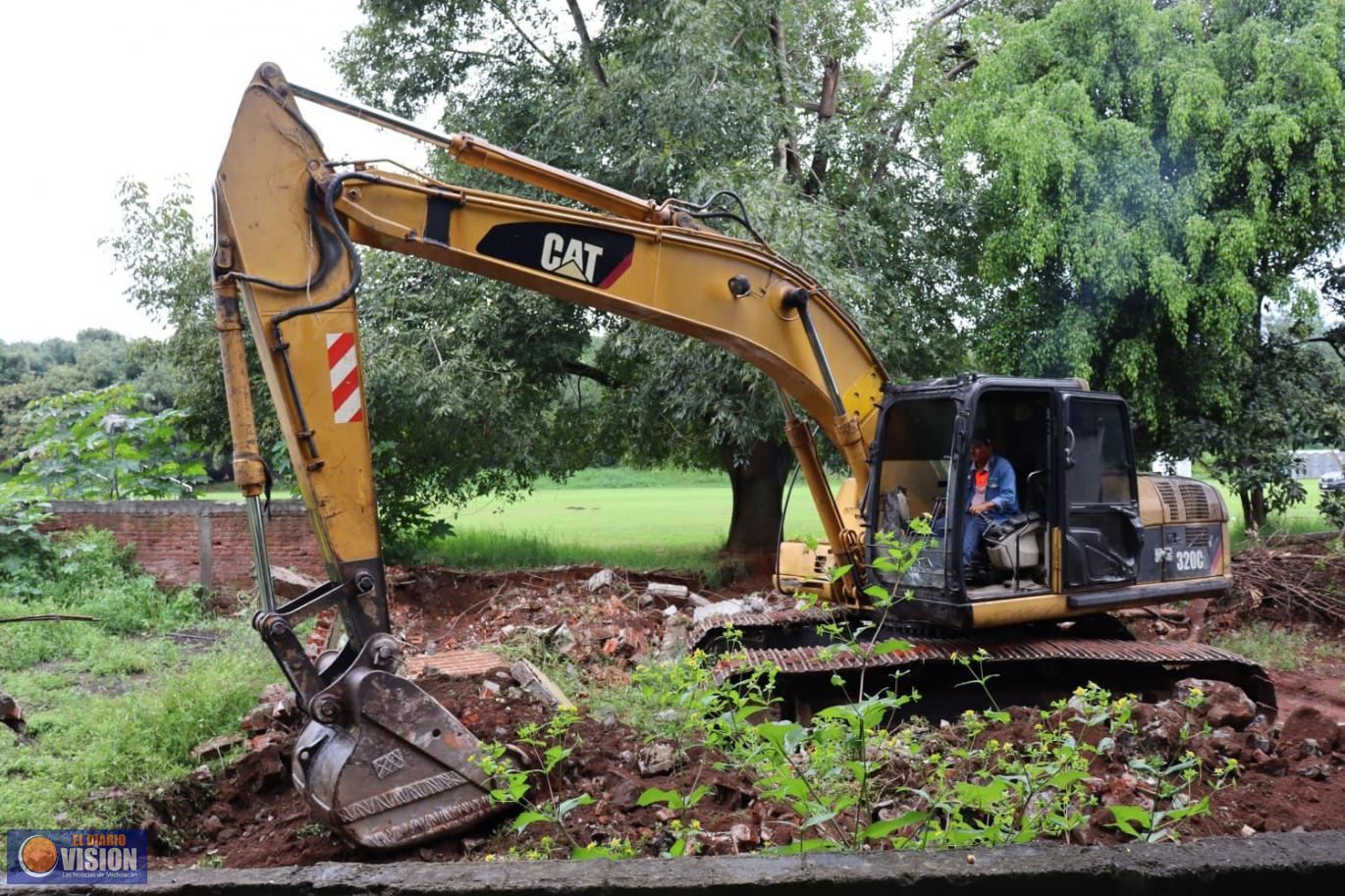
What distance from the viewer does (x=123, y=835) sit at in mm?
3459

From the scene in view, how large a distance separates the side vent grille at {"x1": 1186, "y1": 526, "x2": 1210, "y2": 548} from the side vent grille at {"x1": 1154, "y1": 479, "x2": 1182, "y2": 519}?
0.17 metres

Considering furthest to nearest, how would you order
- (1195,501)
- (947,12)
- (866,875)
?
(947,12)
(1195,501)
(866,875)

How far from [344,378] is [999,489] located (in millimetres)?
3740

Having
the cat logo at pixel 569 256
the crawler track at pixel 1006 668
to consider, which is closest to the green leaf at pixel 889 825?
the crawler track at pixel 1006 668

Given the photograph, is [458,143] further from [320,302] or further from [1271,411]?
[1271,411]

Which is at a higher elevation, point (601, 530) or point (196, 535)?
point (196, 535)

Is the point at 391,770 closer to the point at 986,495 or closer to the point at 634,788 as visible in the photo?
the point at 634,788

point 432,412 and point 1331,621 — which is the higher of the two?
point 432,412

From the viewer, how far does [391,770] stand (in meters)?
4.45

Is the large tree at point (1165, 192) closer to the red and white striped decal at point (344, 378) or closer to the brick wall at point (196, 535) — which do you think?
the brick wall at point (196, 535)

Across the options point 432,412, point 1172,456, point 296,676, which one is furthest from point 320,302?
point 1172,456

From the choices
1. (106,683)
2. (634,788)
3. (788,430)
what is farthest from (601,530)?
(634,788)

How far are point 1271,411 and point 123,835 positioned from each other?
12779 millimetres

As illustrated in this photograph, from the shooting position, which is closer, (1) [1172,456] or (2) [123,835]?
(2) [123,835]
